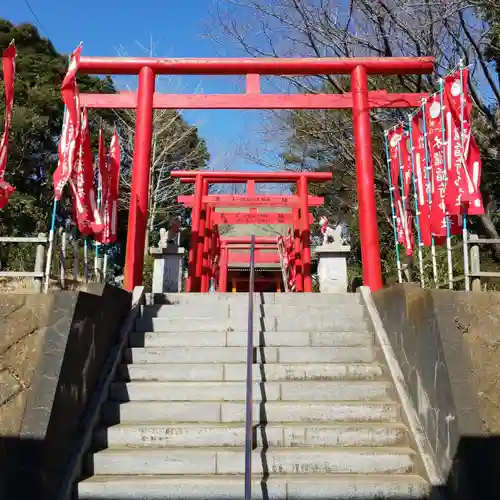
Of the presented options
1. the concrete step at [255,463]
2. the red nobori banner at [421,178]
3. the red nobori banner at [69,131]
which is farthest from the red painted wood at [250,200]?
the concrete step at [255,463]

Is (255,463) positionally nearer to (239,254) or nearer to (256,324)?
(256,324)

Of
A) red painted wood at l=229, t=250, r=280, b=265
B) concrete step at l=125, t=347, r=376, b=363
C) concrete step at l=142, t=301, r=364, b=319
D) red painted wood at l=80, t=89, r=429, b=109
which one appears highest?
red painted wood at l=80, t=89, r=429, b=109

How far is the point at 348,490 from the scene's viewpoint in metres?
3.59

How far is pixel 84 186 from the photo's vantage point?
6102 millimetres

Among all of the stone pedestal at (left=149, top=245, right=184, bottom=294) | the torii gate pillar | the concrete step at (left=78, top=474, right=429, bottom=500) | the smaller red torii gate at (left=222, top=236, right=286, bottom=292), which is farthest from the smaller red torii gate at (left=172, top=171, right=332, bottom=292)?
the concrete step at (left=78, top=474, right=429, bottom=500)

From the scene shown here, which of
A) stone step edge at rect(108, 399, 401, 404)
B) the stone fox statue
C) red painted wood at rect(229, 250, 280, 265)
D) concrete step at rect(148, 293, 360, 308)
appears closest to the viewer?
stone step edge at rect(108, 399, 401, 404)

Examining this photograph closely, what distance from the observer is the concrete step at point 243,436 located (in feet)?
13.4

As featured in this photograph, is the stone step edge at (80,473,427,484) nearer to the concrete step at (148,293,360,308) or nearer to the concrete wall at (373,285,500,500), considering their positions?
the concrete wall at (373,285,500,500)

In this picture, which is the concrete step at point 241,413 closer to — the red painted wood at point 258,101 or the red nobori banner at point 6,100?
the red nobori banner at point 6,100

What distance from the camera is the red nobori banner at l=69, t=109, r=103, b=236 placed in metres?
5.92

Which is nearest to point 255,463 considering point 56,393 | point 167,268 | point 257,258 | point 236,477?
point 236,477

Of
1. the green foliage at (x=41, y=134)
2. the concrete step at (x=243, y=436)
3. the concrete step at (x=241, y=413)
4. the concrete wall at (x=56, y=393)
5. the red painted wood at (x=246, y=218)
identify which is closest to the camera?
the concrete wall at (x=56, y=393)

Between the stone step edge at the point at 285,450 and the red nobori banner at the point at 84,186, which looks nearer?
the stone step edge at the point at 285,450

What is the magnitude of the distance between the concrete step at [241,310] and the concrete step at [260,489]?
7.86 feet
